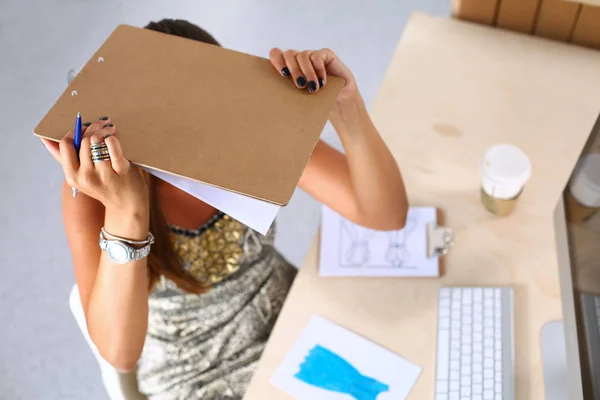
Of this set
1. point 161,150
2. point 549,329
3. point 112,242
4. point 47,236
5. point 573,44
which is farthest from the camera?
point 47,236

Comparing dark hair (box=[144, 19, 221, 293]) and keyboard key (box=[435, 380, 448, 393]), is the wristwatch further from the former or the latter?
keyboard key (box=[435, 380, 448, 393])

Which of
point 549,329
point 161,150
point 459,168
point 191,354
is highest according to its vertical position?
point 161,150

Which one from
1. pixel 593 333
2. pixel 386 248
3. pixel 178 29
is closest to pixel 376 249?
pixel 386 248

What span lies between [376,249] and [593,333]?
42 cm

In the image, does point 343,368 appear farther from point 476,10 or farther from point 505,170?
point 476,10

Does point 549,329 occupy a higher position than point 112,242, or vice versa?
point 112,242

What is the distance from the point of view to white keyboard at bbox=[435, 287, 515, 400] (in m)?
0.99

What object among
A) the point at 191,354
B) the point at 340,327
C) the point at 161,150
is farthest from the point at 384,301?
the point at 161,150

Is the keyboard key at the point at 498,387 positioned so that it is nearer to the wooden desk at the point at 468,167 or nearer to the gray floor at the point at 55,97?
the wooden desk at the point at 468,167

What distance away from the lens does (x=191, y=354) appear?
4.01 ft

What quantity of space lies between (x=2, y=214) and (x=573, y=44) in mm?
1902

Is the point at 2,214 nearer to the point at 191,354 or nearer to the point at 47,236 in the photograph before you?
the point at 47,236

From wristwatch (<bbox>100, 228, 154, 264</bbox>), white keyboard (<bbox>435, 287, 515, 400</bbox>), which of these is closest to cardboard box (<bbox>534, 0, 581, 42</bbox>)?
white keyboard (<bbox>435, 287, 515, 400</bbox>)

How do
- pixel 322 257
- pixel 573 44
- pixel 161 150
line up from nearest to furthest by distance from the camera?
pixel 161 150 → pixel 322 257 → pixel 573 44
